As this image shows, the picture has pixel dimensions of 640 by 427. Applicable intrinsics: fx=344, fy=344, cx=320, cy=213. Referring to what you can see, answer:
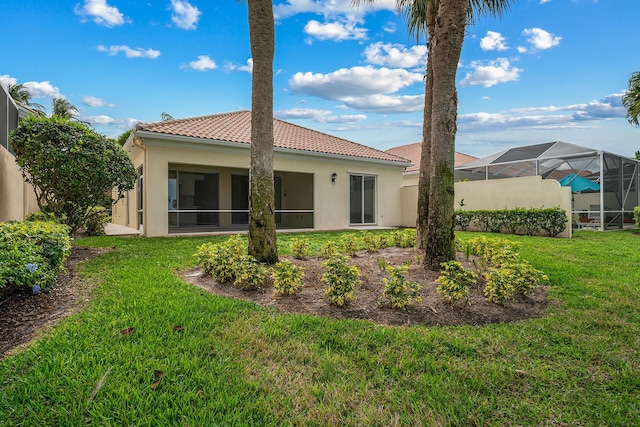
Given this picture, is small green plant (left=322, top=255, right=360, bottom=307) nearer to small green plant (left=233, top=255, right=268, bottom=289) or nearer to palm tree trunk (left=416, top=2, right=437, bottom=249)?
small green plant (left=233, top=255, right=268, bottom=289)

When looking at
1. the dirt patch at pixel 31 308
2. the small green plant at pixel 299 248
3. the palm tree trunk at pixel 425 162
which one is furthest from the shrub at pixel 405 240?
the dirt patch at pixel 31 308

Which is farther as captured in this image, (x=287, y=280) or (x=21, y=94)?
(x=21, y=94)

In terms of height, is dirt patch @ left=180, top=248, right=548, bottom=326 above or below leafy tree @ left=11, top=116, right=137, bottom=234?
below

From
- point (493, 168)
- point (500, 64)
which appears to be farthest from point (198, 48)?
point (493, 168)

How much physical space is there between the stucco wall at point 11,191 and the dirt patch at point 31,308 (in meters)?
5.64

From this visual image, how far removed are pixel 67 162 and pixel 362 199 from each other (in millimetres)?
11906

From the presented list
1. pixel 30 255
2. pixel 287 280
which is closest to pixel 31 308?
pixel 30 255

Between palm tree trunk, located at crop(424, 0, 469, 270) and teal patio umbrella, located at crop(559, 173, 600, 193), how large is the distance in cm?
1438

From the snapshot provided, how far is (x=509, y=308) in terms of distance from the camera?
166 inches

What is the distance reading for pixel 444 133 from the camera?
548cm

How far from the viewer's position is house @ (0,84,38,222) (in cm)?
873

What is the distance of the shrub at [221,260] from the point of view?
17.1ft

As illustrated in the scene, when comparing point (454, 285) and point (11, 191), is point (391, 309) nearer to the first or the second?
point (454, 285)

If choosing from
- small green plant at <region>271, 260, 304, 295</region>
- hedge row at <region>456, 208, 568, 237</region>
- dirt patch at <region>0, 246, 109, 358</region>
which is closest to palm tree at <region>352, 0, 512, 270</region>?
small green plant at <region>271, 260, 304, 295</region>
